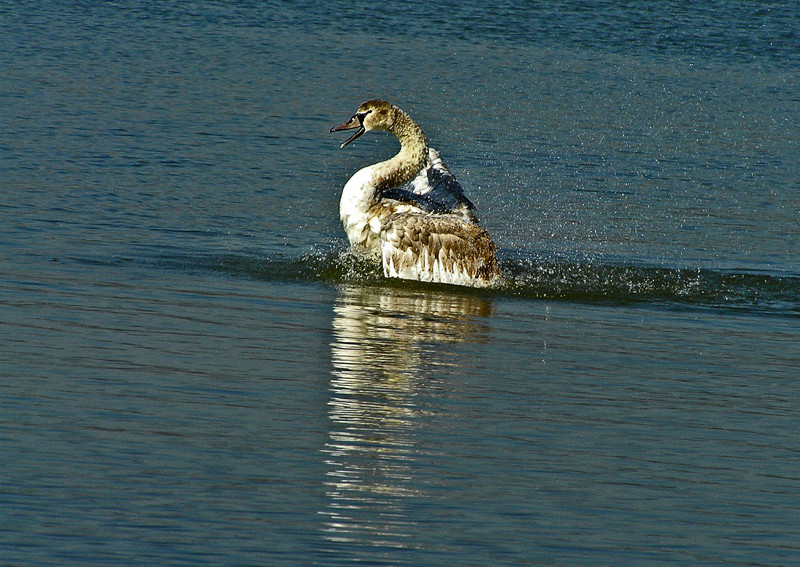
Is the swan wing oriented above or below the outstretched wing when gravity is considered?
above

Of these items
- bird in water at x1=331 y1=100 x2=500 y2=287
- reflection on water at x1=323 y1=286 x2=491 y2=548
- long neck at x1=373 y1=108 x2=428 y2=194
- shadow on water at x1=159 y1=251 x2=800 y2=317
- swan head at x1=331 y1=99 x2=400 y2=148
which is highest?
swan head at x1=331 y1=99 x2=400 y2=148

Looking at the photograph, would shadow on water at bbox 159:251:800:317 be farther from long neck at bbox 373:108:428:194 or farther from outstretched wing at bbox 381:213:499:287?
long neck at bbox 373:108:428:194

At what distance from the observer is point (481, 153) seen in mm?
17812

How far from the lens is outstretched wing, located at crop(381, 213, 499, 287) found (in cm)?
1112

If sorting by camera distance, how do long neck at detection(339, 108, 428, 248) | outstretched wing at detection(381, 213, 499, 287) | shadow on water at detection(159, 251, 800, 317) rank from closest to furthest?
shadow on water at detection(159, 251, 800, 317) → outstretched wing at detection(381, 213, 499, 287) → long neck at detection(339, 108, 428, 248)

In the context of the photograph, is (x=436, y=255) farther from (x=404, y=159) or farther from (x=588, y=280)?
(x=404, y=159)

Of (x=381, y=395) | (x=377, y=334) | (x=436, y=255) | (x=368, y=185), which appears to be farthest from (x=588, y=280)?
(x=381, y=395)

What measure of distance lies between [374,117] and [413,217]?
1.89 meters

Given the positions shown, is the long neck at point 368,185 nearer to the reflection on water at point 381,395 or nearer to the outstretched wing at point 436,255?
the outstretched wing at point 436,255

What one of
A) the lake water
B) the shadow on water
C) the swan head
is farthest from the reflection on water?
the swan head

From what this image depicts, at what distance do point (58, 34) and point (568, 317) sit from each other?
57.7 ft

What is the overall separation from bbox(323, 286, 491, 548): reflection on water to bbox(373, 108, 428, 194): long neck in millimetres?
1646

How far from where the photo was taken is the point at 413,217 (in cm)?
1148

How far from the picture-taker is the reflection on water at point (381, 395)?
18.7 ft
